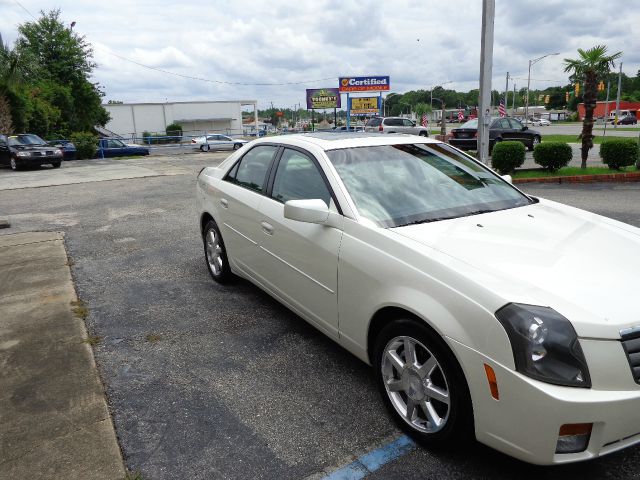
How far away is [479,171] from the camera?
3.99 m

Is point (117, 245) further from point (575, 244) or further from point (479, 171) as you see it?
point (575, 244)

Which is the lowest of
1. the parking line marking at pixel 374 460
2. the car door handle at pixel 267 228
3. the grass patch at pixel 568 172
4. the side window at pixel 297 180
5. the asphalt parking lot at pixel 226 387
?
the parking line marking at pixel 374 460

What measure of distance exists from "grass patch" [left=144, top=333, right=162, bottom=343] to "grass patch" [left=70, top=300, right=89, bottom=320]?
0.77m

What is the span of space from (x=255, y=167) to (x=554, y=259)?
2.68 meters

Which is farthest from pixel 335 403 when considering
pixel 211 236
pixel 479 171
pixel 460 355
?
pixel 211 236

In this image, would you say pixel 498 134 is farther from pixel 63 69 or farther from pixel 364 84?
pixel 63 69

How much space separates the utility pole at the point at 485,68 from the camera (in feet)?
37.3

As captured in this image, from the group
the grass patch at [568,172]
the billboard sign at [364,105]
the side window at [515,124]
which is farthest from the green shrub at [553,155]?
the billboard sign at [364,105]

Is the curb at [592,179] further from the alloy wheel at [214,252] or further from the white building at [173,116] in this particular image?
the white building at [173,116]

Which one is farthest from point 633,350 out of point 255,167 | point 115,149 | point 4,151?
point 115,149

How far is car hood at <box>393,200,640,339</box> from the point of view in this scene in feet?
7.16

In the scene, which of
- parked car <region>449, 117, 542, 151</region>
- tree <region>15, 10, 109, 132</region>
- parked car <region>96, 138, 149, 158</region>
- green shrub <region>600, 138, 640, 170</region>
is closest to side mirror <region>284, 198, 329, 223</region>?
green shrub <region>600, 138, 640, 170</region>

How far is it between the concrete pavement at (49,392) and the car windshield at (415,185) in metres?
1.97

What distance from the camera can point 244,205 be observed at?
14.3ft
